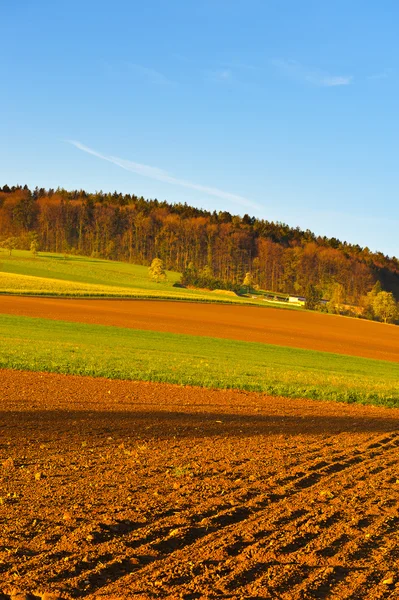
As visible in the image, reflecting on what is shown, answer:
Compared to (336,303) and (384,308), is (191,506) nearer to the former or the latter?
(384,308)

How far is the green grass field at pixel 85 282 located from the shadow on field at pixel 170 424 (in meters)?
65.2

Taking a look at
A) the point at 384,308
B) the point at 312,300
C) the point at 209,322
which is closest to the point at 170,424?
the point at 209,322

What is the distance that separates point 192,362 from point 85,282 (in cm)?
8528

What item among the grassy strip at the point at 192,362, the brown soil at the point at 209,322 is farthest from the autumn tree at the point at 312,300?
the grassy strip at the point at 192,362

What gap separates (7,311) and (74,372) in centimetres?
3196

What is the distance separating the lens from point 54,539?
6.77 metres

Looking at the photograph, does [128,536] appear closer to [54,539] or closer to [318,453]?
[54,539]

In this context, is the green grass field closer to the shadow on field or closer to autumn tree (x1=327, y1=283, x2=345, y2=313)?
autumn tree (x1=327, y1=283, x2=345, y2=313)

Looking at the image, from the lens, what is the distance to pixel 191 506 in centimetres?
818

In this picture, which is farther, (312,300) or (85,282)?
(312,300)

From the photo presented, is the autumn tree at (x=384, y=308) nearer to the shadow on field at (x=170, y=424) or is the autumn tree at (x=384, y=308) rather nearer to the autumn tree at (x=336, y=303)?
the autumn tree at (x=336, y=303)

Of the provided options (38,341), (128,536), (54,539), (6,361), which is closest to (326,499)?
(128,536)

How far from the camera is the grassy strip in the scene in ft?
76.9

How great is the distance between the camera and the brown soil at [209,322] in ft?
167
